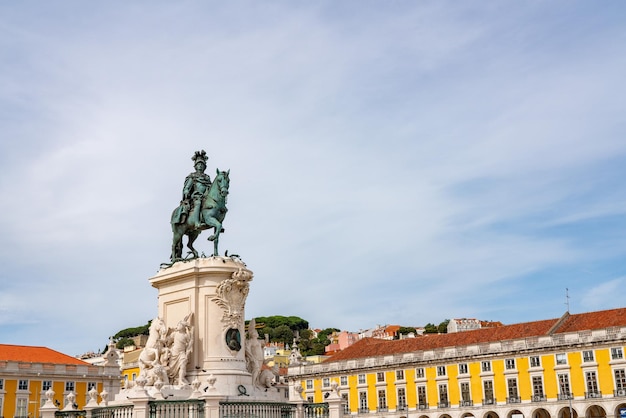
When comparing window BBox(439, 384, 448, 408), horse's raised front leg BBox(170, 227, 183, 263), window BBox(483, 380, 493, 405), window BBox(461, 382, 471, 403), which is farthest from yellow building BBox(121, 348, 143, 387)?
horse's raised front leg BBox(170, 227, 183, 263)

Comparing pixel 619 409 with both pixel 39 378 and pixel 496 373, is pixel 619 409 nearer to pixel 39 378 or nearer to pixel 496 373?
pixel 496 373

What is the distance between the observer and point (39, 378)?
5362cm

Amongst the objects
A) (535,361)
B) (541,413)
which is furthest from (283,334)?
(535,361)

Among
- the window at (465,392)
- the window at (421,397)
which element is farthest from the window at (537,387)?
the window at (421,397)

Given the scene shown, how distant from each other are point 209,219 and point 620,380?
38.4m

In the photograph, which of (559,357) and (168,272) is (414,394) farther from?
(168,272)

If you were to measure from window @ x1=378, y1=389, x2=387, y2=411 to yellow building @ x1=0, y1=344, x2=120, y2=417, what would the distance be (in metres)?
20.7

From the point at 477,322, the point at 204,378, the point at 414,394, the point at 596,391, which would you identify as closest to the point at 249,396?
the point at 204,378

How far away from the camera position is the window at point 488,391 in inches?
2124

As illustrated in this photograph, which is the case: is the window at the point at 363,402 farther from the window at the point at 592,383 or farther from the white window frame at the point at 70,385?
the white window frame at the point at 70,385

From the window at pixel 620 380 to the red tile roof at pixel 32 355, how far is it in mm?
38416

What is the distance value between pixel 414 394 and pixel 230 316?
139ft

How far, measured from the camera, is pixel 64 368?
5503 centimetres

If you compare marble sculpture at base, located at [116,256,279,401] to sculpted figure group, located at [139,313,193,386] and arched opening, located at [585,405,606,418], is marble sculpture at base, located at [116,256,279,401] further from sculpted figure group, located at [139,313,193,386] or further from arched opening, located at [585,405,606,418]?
arched opening, located at [585,405,606,418]
